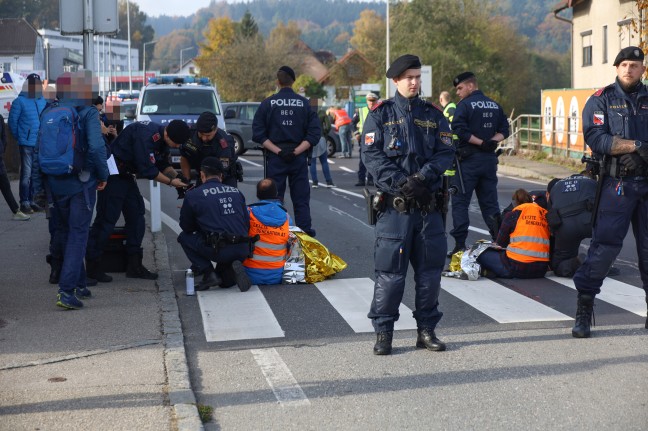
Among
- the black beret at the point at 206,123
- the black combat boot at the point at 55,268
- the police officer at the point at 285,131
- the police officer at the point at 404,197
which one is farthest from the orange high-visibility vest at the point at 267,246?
the police officer at the point at 404,197

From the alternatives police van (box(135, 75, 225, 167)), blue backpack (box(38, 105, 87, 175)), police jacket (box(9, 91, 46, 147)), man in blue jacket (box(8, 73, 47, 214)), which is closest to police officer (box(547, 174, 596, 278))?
blue backpack (box(38, 105, 87, 175))

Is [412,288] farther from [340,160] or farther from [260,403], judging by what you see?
[340,160]

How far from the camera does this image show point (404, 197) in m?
6.59

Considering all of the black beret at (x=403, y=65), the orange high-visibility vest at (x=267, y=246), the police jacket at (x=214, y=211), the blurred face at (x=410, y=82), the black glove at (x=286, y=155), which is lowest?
the orange high-visibility vest at (x=267, y=246)

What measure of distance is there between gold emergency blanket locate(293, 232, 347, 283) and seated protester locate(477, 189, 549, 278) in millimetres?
1480

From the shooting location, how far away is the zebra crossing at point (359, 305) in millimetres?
7711

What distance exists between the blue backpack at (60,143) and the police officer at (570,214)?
440 cm

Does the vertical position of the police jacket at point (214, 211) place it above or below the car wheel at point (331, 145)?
below

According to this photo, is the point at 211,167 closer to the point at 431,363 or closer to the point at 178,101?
the point at 431,363

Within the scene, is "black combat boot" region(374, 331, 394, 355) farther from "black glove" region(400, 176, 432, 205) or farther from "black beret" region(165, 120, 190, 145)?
"black beret" region(165, 120, 190, 145)

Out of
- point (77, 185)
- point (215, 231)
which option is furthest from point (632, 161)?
point (77, 185)

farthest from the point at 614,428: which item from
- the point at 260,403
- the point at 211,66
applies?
the point at 211,66

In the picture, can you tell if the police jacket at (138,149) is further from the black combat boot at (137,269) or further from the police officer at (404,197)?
the police officer at (404,197)

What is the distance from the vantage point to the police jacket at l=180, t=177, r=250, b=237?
9203mm
